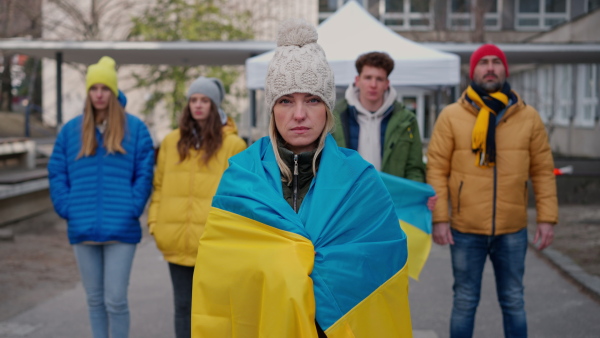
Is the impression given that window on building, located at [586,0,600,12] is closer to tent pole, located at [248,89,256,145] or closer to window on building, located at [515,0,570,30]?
window on building, located at [515,0,570,30]

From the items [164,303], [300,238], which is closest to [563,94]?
[164,303]

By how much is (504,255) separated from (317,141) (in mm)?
2316

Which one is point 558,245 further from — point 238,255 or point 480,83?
point 238,255

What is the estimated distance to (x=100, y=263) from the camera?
4.79m

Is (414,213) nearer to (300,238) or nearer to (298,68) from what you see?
(298,68)

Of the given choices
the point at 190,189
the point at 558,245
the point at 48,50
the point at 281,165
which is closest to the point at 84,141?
the point at 190,189

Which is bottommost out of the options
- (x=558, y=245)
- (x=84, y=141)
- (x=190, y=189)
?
(x=558, y=245)

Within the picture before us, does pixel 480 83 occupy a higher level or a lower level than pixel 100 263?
higher

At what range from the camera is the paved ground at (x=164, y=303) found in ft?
20.5

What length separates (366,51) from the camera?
10.5 m

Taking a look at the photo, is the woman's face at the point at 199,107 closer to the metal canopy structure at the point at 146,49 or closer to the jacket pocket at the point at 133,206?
the jacket pocket at the point at 133,206

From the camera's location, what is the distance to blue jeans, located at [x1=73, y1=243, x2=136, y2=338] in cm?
471

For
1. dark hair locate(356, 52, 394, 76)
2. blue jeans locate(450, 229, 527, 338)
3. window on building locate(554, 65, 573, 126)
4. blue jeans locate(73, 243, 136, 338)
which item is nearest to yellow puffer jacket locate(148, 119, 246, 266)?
blue jeans locate(73, 243, 136, 338)

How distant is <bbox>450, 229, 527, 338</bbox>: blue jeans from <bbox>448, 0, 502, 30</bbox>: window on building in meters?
21.8
